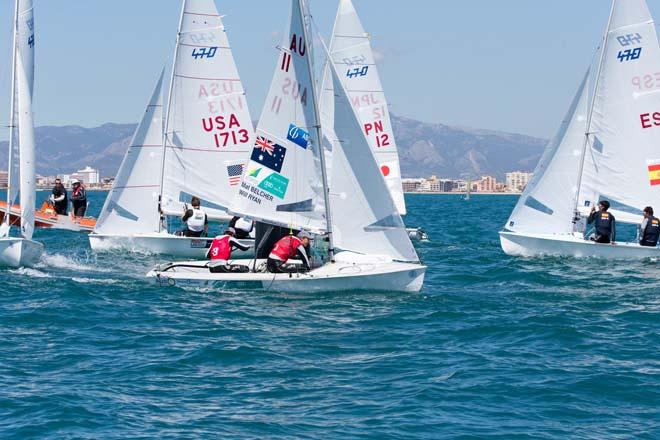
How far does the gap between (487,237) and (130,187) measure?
572 inches

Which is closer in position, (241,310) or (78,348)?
(78,348)

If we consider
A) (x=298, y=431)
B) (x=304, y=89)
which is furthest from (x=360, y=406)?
(x=304, y=89)

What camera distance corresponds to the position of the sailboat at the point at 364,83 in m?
30.0

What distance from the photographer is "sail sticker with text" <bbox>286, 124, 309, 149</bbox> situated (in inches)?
734

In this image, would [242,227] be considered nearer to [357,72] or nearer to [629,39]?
[357,72]

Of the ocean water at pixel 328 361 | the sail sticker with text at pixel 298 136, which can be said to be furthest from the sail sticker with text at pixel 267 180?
the ocean water at pixel 328 361

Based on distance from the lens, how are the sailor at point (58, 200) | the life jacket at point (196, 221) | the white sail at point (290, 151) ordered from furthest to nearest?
the sailor at point (58, 200), the life jacket at point (196, 221), the white sail at point (290, 151)

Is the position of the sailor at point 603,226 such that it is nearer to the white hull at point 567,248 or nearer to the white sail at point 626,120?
the white hull at point 567,248

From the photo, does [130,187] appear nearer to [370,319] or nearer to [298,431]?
[370,319]

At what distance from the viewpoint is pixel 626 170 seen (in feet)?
80.5

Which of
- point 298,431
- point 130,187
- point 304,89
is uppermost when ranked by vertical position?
point 304,89

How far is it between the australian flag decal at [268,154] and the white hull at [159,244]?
5.06 metres

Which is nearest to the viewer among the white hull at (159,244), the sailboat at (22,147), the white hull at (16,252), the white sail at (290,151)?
the white sail at (290,151)

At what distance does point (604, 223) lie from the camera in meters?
23.3
